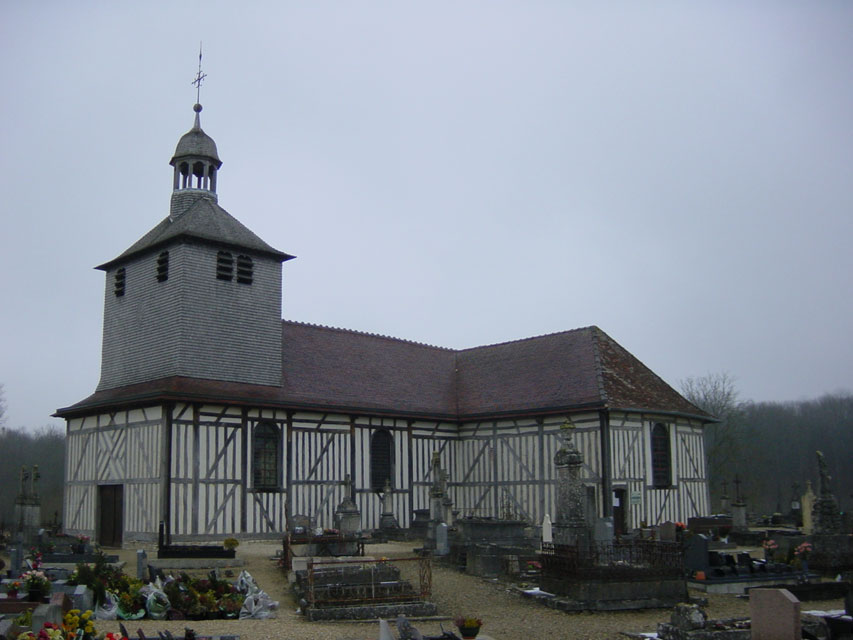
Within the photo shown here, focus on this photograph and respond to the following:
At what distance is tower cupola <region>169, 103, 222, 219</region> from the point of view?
24.5 metres

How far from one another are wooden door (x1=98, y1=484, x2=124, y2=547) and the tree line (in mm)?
30385

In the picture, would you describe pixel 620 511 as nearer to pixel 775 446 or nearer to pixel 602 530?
pixel 602 530

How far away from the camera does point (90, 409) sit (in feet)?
74.6

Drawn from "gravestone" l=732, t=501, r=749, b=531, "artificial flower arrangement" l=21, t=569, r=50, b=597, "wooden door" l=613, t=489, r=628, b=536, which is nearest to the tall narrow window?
"artificial flower arrangement" l=21, t=569, r=50, b=597

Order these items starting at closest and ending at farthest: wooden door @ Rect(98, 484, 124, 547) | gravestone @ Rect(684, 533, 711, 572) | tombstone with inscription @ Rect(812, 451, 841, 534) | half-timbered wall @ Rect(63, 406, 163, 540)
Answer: gravestone @ Rect(684, 533, 711, 572) < tombstone with inscription @ Rect(812, 451, 841, 534) < half-timbered wall @ Rect(63, 406, 163, 540) < wooden door @ Rect(98, 484, 124, 547)

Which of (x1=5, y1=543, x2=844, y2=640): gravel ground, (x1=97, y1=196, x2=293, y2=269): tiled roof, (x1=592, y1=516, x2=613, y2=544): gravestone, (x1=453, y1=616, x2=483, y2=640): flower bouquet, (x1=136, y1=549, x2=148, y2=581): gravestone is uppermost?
(x1=97, y1=196, x2=293, y2=269): tiled roof

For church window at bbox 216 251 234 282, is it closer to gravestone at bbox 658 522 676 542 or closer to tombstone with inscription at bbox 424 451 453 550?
tombstone with inscription at bbox 424 451 453 550

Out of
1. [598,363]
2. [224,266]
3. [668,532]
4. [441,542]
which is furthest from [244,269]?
[668,532]

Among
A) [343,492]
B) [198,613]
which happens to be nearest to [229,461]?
[343,492]

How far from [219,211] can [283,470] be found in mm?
7735

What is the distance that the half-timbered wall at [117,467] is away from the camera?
2028cm

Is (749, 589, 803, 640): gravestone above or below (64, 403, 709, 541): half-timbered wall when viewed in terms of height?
below

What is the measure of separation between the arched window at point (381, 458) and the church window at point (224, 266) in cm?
605

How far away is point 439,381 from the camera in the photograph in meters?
27.9
